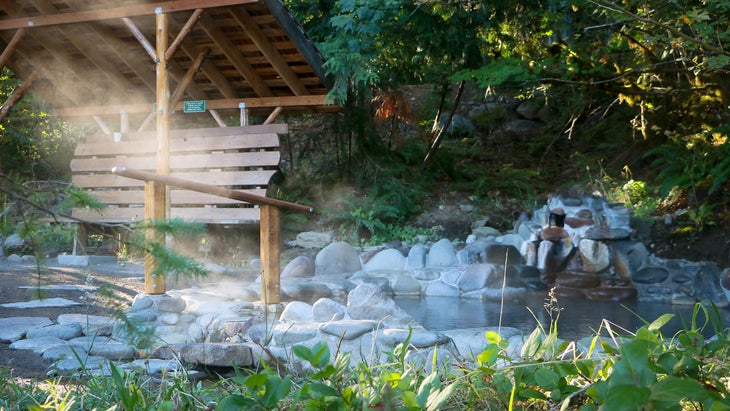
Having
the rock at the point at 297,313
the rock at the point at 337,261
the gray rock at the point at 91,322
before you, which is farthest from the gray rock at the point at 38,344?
the rock at the point at 337,261

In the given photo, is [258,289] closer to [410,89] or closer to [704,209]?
[704,209]

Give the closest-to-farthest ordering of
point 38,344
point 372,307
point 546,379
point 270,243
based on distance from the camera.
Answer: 1. point 546,379
2. point 38,344
3. point 372,307
4. point 270,243

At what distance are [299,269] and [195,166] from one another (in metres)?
2.09

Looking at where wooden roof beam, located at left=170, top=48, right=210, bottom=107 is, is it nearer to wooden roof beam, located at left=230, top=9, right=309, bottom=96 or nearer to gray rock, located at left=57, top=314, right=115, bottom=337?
wooden roof beam, located at left=230, top=9, right=309, bottom=96

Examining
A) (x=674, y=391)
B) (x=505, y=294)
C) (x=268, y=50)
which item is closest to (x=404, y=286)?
(x=505, y=294)

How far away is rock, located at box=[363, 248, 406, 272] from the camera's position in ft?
34.6

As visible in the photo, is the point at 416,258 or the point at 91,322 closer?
the point at 91,322

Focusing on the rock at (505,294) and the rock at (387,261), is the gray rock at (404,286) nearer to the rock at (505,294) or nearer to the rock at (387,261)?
the rock at (387,261)

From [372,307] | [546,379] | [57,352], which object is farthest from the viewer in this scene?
[372,307]

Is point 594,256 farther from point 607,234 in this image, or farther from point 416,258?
point 416,258

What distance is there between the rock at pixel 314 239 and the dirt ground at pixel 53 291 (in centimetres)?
297

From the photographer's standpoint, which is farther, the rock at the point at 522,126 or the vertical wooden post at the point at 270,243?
the rock at the point at 522,126

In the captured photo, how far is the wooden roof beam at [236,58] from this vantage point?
8516mm

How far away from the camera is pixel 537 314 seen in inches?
300
